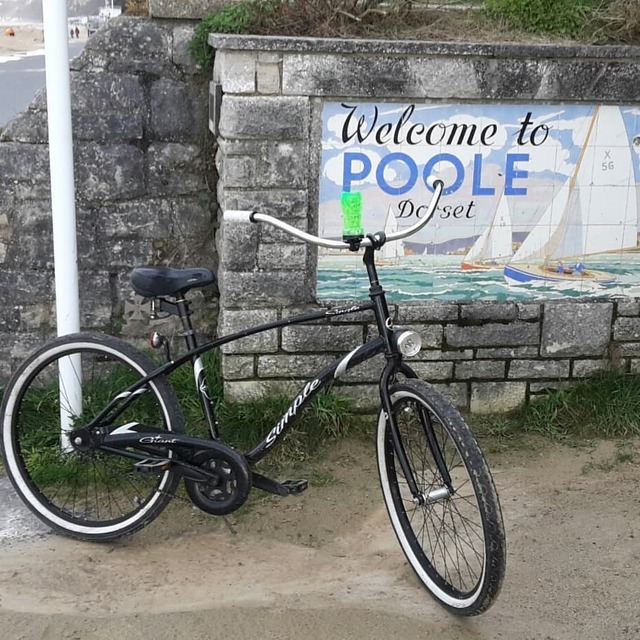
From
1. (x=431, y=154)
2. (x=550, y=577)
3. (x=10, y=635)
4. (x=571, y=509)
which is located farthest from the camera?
(x=431, y=154)

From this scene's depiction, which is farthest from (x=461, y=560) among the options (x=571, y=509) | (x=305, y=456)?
(x=305, y=456)

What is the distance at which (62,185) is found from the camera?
409 centimetres

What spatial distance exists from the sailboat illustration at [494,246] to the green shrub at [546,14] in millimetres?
865

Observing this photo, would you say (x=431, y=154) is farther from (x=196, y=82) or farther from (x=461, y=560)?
(x=461, y=560)

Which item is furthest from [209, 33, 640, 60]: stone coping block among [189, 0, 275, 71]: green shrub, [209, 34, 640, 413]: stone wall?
[189, 0, 275, 71]: green shrub

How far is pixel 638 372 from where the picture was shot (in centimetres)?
485

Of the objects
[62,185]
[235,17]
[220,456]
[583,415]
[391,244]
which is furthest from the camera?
[583,415]

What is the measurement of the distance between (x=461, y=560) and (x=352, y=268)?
1462 millimetres

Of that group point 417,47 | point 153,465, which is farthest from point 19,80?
point 153,465

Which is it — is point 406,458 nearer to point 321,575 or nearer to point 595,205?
point 321,575

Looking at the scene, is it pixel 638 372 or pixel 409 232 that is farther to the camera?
pixel 638 372

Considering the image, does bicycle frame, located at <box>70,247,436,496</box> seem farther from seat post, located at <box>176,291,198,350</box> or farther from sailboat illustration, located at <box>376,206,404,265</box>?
sailboat illustration, located at <box>376,206,404,265</box>

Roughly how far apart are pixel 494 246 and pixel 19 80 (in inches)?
101

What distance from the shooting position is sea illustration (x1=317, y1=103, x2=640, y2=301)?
4.43 meters
